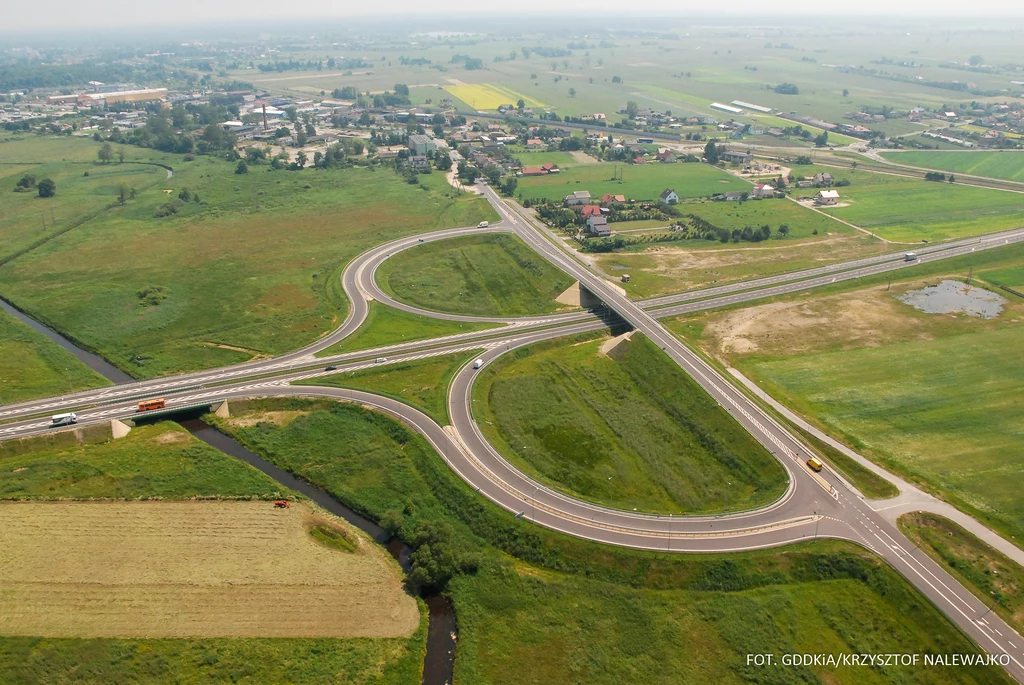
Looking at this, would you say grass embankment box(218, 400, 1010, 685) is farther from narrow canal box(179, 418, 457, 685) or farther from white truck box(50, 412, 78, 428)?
white truck box(50, 412, 78, 428)

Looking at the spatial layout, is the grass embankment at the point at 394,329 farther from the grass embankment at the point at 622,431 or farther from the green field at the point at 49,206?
the green field at the point at 49,206

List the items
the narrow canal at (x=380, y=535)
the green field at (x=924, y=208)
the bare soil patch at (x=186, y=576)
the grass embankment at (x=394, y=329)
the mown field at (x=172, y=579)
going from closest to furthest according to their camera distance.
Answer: the mown field at (x=172, y=579) < the narrow canal at (x=380, y=535) < the bare soil patch at (x=186, y=576) < the grass embankment at (x=394, y=329) < the green field at (x=924, y=208)

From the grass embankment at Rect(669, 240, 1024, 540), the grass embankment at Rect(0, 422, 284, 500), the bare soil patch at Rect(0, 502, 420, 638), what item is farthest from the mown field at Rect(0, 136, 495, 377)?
the grass embankment at Rect(669, 240, 1024, 540)

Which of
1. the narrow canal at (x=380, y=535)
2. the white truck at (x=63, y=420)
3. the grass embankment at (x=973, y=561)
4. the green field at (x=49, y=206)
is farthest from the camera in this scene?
the green field at (x=49, y=206)

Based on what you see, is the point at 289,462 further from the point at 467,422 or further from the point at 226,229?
the point at 226,229


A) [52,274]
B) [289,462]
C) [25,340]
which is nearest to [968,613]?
[289,462]

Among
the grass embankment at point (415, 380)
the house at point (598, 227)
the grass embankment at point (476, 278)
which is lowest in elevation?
the grass embankment at point (415, 380)

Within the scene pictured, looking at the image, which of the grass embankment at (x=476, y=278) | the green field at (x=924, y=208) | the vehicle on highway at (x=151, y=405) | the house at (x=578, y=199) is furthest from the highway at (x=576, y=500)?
the house at (x=578, y=199)
